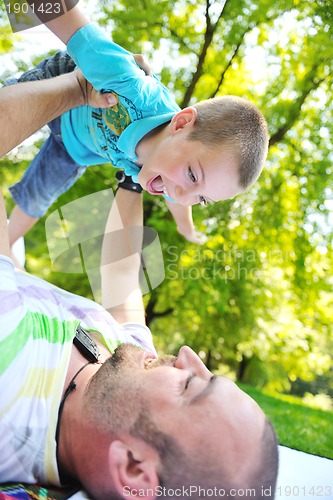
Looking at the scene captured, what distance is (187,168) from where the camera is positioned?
1.95 m

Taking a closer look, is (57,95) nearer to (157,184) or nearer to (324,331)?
(157,184)

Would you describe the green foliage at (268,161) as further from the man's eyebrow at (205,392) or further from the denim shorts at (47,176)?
the man's eyebrow at (205,392)

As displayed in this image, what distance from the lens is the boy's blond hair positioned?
1976 mm

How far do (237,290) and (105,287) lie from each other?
501 cm

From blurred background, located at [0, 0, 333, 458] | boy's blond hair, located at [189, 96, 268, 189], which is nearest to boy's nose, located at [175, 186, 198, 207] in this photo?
boy's blond hair, located at [189, 96, 268, 189]

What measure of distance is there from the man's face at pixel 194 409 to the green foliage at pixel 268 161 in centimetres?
443

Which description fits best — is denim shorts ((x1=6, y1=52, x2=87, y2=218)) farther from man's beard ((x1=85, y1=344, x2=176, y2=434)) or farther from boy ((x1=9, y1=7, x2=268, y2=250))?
man's beard ((x1=85, y1=344, x2=176, y2=434))

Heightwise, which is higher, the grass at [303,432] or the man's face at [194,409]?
the man's face at [194,409]

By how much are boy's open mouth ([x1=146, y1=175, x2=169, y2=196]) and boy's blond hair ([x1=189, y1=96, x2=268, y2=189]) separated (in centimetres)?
24

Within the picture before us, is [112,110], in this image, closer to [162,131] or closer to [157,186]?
[162,131]

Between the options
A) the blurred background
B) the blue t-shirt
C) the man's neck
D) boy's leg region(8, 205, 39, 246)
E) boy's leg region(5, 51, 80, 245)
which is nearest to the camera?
the man's neck

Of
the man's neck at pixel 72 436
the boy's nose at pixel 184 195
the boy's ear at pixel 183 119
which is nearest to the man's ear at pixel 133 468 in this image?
the man's neck at pixel 72 436

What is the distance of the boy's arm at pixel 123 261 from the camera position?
2041mm

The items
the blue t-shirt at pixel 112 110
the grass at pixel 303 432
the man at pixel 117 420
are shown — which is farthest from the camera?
the grass at pixel 303 432
